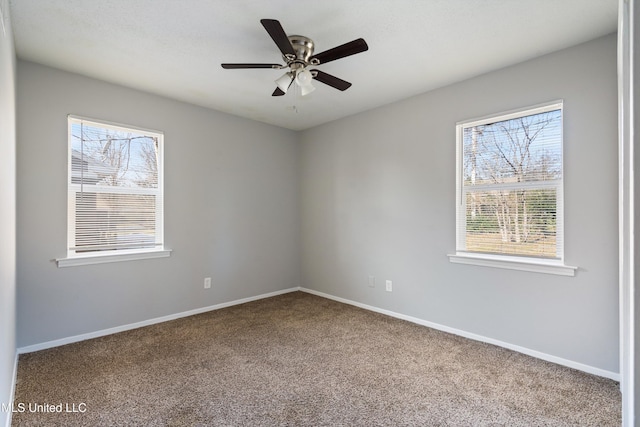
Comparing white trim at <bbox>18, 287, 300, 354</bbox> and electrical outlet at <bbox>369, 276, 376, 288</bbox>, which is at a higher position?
electrical outlet at <bbox>369, 276, 376, 288</bbox>

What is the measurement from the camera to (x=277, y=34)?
182 centimetres

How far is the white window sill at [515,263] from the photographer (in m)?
2.49

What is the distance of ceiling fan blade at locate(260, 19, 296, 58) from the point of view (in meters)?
1.69

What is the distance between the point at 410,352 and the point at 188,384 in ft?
5.86

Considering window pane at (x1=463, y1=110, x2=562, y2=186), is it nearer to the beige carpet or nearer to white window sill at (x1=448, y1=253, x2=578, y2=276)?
white window sill at (x1=448, y1=253, x2=578, y2=276)

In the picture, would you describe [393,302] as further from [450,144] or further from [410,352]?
[450,144]

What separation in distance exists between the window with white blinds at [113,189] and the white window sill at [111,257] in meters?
0.05

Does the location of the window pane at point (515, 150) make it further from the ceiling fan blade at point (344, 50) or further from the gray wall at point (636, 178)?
the gray wall at point (636, 178)

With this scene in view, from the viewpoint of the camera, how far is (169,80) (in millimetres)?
3064

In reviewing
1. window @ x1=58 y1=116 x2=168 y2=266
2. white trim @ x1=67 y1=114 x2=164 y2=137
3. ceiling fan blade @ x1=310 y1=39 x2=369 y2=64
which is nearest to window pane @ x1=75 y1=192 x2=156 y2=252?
window @ x1=58 y1=116 x2=168 y2=266

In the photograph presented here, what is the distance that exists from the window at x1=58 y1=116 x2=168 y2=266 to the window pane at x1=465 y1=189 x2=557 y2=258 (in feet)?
10.8

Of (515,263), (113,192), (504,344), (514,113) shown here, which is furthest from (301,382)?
(514,113)

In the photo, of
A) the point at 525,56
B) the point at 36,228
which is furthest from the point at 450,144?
the point at 36,228

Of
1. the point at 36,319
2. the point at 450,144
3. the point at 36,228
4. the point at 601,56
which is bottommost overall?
the point at 36,319
